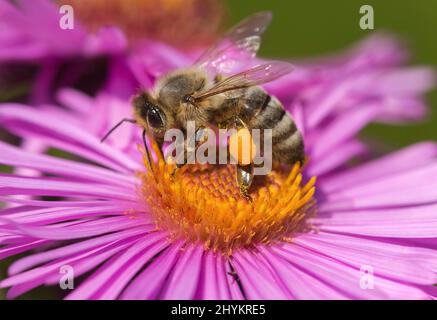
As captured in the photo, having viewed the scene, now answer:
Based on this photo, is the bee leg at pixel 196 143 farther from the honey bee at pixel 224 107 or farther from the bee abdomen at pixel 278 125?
the bee abdomen at pixel 278 125

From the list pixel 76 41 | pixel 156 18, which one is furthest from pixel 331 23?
pixel 76 41

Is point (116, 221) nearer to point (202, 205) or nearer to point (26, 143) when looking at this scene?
point (202, 205)

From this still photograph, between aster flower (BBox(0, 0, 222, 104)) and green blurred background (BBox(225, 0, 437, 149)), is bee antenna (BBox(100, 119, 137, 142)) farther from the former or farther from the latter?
green blurred background (BBox(225, 0, 437, 149))

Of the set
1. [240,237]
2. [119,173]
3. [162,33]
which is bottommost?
[240,237]

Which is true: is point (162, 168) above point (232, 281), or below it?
above

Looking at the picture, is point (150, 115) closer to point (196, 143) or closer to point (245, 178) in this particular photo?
point (196, 143)
